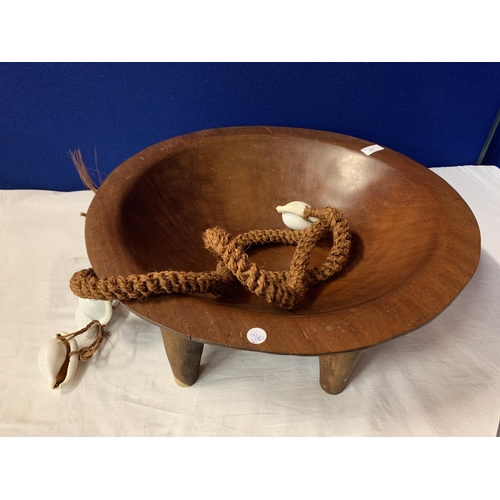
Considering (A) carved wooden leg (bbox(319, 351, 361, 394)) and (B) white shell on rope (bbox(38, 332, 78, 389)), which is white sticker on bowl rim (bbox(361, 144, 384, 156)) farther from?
(B) white shell on rope (bbox(38, 332, 78, 389))

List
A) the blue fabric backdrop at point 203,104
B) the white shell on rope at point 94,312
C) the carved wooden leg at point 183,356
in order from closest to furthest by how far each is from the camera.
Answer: the carved wooden leg at point 183,356 → the white shell on rope at point 94,312 → the blue fabric backdrop at point 203,104

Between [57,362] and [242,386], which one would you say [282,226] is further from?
[57,362]

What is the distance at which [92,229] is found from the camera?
1.68ft

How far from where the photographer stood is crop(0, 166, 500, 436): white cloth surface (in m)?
0.58

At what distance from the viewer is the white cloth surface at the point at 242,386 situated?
1.90 feet

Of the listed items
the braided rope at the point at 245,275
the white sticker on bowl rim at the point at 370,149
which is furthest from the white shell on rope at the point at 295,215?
the white sticker on bowl rim at the point at 370,149

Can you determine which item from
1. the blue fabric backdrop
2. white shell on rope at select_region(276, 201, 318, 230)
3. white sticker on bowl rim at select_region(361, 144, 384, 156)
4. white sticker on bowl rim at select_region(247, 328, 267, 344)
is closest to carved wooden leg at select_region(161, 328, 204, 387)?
white sticker on bowl rim at select_region(247, 328, 267, 344)

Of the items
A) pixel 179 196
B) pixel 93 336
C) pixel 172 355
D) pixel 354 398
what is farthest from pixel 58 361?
pixel 354 398

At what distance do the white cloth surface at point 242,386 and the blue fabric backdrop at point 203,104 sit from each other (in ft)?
1.06

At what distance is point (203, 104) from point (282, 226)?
340 mm

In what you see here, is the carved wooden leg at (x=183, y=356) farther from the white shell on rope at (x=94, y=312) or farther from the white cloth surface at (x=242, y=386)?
the white shell on rope at (x=94, y=312)

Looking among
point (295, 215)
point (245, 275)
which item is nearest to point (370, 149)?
point (295, 215)

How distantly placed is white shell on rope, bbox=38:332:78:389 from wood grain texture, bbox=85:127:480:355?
22 centimetres

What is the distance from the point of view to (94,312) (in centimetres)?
68
